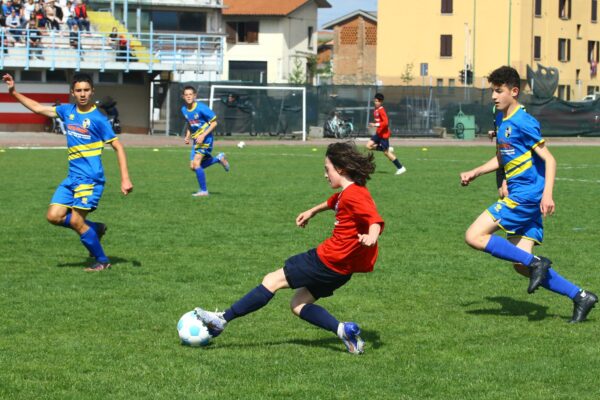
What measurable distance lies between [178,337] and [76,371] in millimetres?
1112

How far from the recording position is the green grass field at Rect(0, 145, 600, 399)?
20.2 feet

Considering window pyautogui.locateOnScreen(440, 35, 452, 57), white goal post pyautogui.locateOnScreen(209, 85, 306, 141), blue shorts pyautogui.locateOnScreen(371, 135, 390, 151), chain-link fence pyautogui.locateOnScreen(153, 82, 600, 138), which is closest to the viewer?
blue shorts pyautogui.locateOnScreen(371, 135, 390, 151)

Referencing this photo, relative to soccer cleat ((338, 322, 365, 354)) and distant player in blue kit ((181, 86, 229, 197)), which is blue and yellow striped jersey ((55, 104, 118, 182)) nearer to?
soccer cleat ((338, 322, 365, 354))

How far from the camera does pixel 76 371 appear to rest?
6.38 meters

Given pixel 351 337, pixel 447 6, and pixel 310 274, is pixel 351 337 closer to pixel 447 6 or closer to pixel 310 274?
pixel 310 274

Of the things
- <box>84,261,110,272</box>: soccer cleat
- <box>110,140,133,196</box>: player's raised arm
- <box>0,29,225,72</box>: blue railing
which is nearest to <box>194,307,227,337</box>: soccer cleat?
<box>110,140,133,196</box>: player's raised arm

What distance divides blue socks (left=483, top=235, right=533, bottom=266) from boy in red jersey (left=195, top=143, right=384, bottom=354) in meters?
1.43

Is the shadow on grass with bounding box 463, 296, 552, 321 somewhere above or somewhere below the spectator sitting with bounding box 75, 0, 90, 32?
below

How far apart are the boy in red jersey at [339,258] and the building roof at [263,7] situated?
227 ft

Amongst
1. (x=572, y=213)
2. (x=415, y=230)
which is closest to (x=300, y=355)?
(x=415, y=230)

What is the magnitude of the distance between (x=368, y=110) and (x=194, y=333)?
37525 mm

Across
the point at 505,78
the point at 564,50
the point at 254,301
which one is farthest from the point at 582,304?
the point at 564,50

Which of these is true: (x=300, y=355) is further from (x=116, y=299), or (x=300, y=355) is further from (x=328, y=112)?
(x=328, y=112)

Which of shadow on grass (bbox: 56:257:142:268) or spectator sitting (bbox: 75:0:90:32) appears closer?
shadow on grass (bbox: 56:257:142:268)
